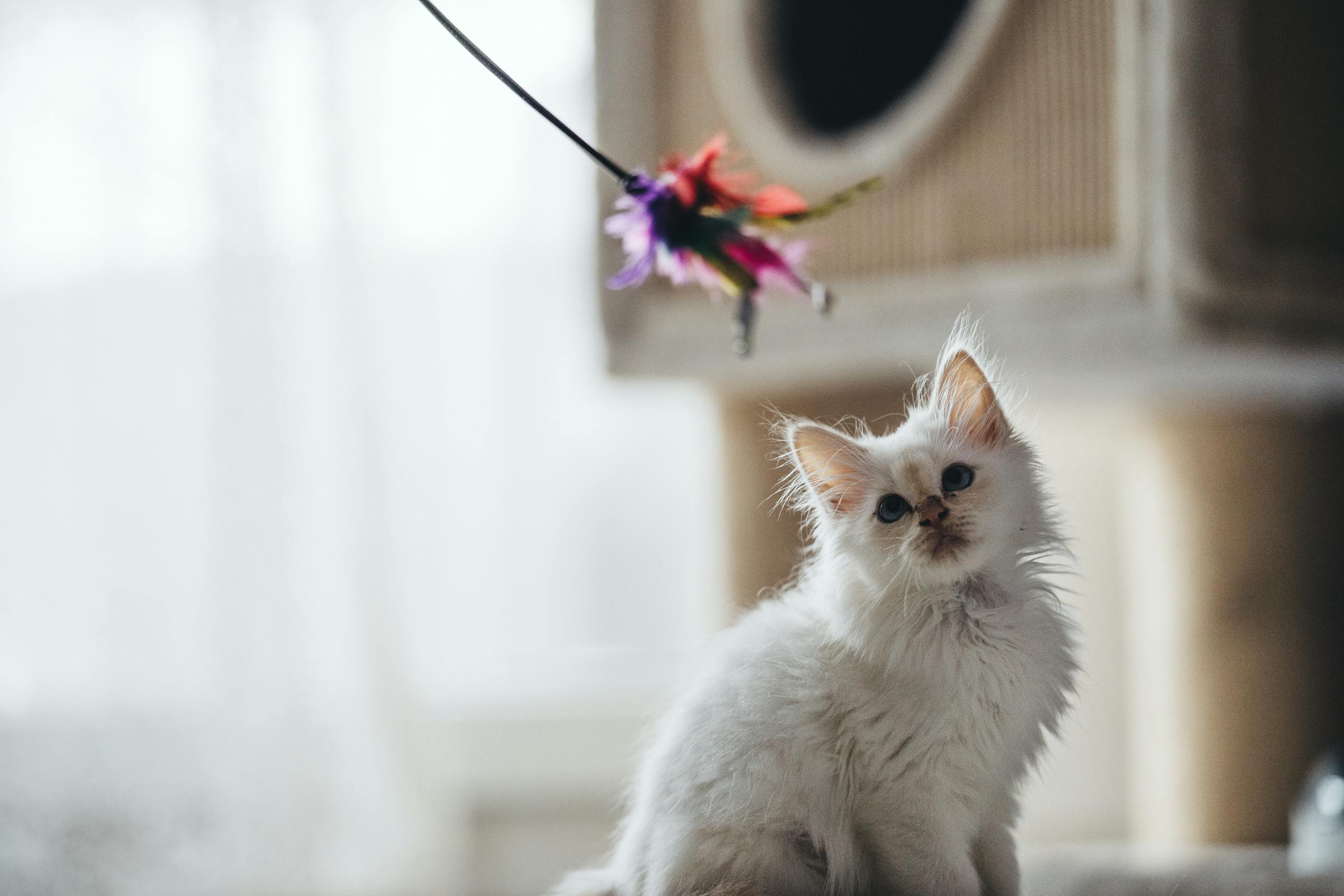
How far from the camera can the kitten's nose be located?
0.51 m

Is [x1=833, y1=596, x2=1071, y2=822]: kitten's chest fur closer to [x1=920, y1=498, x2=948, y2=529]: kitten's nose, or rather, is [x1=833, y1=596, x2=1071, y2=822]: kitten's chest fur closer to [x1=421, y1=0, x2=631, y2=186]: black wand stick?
[x1=920, y1=498, x2=948, y2=529]: kitten's nose

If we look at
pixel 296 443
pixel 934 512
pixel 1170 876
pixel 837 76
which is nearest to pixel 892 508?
pixel 934 512

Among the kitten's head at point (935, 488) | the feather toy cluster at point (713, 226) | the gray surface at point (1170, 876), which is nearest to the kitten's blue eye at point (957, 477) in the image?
the kitten's head at point (935, 488)

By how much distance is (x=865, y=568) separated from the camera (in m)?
0.54

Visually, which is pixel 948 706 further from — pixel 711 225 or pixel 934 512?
pixel 711 225

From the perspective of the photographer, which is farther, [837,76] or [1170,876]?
[837,76]

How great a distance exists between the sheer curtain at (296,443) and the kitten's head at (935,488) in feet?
1.89

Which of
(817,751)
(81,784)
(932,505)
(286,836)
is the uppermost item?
(932,505)

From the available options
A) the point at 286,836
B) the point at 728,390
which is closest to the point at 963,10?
the point at 728,390

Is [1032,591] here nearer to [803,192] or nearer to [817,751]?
[817,751]

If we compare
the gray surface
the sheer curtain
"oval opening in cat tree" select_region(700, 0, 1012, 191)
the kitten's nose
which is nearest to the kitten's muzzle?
the kitten's nose

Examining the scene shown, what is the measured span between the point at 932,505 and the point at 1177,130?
463 mm

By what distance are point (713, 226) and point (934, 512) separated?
0.16 metres

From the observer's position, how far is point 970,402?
0.54 metres
